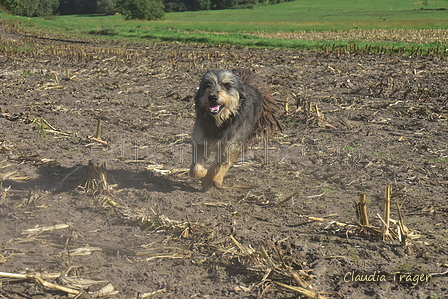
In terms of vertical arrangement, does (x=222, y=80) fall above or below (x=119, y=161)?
above

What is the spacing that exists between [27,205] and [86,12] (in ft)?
331

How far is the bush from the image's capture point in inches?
2506

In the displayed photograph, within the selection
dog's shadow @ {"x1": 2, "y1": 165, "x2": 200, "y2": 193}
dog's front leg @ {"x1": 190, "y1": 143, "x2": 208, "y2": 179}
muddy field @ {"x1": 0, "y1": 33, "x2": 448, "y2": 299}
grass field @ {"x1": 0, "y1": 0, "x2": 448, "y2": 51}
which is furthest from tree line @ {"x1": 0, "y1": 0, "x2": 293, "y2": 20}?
dog's front leg @ {"x1": 190, "y1": 143, "x2": 208, "y2": 179}

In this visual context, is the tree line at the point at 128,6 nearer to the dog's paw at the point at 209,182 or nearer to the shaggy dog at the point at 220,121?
the shaggy dog at the point at 220,121

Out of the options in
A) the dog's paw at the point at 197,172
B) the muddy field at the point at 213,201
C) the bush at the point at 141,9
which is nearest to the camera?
the muddy field at the point at 213,201

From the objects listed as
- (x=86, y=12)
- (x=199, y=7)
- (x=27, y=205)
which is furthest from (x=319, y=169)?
(x=86, y=12)

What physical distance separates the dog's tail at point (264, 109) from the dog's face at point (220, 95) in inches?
36.6

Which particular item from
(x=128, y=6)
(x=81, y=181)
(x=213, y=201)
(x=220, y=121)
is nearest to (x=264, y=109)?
(x=220, y=121)

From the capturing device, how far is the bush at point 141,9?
63656 millimetres

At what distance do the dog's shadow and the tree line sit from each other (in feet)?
198

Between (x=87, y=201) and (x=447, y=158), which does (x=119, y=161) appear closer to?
(x=87, y=201)

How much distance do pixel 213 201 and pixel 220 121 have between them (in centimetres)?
93

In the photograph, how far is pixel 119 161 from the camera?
276 inches

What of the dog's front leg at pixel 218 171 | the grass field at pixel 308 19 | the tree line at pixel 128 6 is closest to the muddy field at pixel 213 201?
the dog's front leg at pixel 218 171
